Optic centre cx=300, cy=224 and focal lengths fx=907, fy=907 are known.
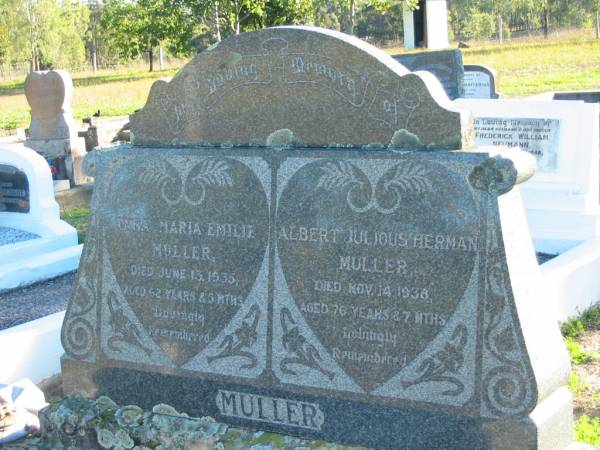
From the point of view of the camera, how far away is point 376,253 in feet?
11.7

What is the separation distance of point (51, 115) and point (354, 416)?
1131 centimetres

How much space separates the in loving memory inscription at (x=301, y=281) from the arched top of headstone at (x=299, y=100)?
9 centimetres

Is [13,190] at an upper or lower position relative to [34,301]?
upper

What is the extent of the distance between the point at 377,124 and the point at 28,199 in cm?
592

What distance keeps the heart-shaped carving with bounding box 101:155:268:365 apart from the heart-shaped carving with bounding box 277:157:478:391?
0.66 feet

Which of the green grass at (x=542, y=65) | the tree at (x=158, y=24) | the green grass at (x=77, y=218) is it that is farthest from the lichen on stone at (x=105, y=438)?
the tree at (x=158, y=24)

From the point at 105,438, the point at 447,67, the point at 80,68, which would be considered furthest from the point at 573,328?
the point at 80,68

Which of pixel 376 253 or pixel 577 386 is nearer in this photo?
pixel 376 253

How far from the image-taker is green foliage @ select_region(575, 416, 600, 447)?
13.3 ft

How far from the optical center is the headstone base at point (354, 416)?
3.34m

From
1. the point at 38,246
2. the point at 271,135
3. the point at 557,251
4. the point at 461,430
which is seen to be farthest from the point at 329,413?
the point at 38,246

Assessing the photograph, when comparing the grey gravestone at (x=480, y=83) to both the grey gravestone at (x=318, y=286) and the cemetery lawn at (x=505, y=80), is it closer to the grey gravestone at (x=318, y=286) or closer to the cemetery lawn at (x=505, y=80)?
the cemetery lawn at (x=505, y=80)

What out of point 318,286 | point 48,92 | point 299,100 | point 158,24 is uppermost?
point 158,24

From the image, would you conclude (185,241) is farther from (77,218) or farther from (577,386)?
(77,218)
